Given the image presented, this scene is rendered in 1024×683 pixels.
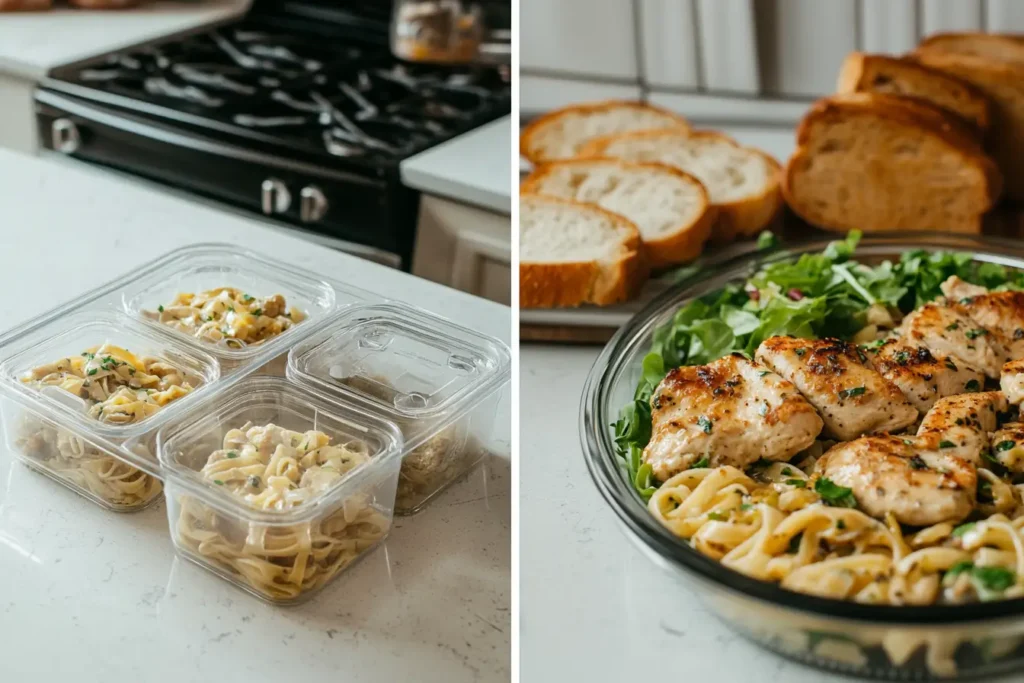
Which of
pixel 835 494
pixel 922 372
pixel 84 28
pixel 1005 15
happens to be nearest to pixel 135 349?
pixel 835 494

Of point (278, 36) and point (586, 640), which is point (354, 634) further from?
point (278, 36)

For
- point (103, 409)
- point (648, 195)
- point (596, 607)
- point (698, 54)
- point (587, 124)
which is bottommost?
point (596, 607)

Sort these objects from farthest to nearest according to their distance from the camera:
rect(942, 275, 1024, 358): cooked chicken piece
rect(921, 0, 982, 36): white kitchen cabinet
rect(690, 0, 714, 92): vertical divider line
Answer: rect(690, 0, 714, 92): vertical divider line → rect(921, 0, 982, 36): white kitchen cabinet → rect(942, 275, 1024, 358): cooked chicken piece

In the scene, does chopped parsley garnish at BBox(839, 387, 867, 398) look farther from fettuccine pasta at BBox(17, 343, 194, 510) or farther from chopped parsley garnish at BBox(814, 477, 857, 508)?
fettuccine pasta at BBox(17, 343, 194, 510)

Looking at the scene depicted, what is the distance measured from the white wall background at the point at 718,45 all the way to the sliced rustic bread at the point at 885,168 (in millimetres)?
484

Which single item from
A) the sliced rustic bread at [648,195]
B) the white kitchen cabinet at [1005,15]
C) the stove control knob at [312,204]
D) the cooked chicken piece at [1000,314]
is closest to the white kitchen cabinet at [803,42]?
the white kitchen cabinet at [1005,15]

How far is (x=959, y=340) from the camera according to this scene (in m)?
1.37

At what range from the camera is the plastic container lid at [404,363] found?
121cm

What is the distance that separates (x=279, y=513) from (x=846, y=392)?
0.64 metres

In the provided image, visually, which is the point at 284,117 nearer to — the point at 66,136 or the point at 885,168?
the point at 66,136

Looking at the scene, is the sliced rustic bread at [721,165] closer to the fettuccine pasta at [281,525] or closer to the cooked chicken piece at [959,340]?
the cooked chicken piece at [959,340]

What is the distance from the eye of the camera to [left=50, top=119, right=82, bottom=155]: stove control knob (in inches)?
106

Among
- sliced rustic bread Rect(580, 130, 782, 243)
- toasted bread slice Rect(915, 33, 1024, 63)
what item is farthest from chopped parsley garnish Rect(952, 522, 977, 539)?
toasted bread slice Rect(915, 33, 1024, 63)

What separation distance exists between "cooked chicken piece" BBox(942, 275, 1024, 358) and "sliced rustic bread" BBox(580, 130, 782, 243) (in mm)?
492
